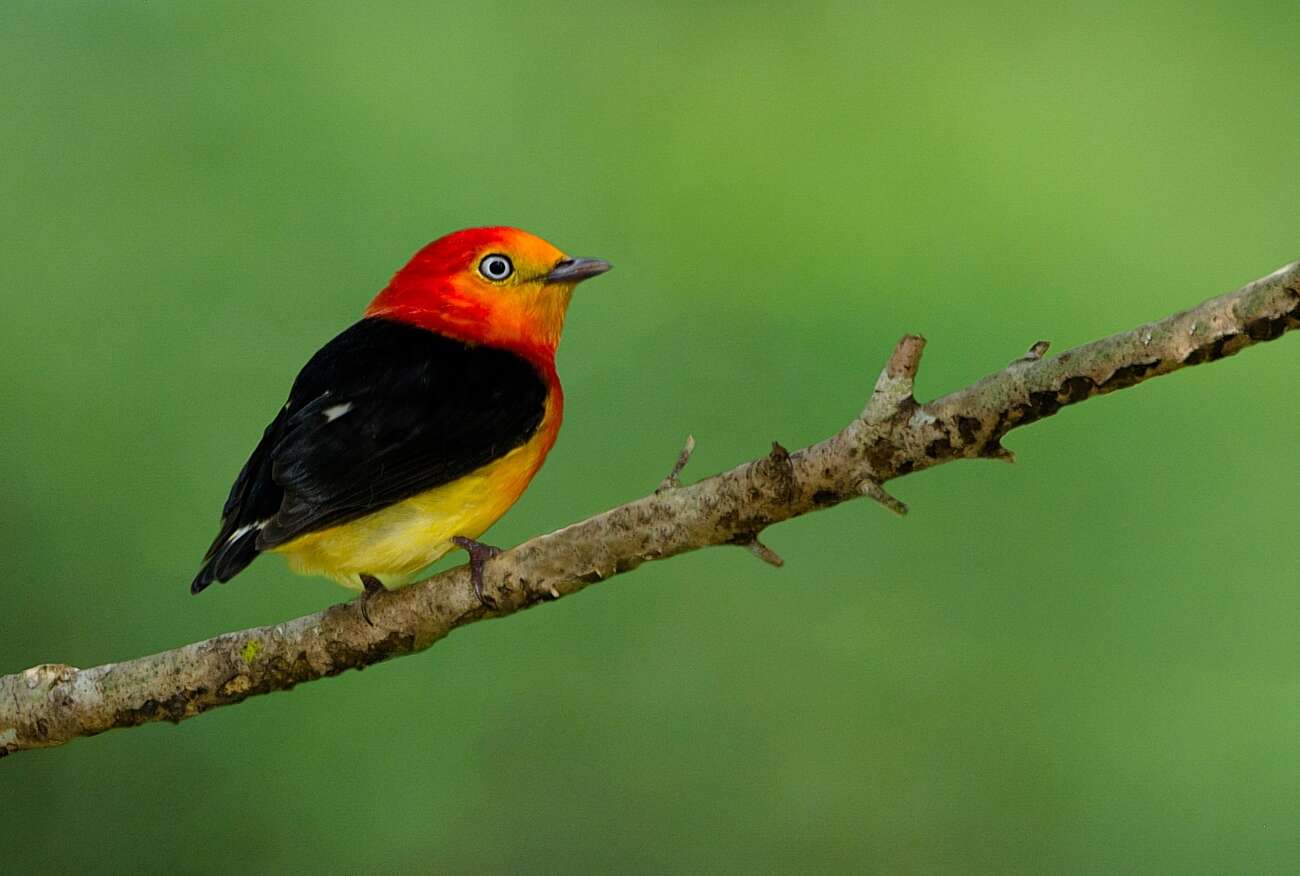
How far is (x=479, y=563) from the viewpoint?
3.18m

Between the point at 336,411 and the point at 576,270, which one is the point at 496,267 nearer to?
the point at 576,270

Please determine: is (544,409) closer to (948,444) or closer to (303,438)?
(303,438)

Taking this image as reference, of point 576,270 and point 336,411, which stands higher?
point 576,270

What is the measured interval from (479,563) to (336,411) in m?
0.54

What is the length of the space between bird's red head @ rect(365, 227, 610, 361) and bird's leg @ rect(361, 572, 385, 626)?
0.71 m

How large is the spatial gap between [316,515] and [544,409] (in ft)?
2.14

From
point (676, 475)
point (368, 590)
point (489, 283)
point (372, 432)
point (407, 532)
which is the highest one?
point (489, 283)

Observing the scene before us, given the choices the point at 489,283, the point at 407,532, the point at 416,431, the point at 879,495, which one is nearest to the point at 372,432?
the point at 416,431

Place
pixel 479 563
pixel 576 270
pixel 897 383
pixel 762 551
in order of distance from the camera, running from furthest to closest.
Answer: pixel 576 270 → pixel 479 563 → pixel 762 551 → pixel 897 383

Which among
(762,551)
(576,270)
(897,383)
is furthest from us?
(576,270)

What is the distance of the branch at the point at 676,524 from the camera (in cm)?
237

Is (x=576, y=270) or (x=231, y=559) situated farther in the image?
(x=576, y=270)

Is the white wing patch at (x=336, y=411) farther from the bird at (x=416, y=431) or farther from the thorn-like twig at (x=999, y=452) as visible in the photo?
the thorn-like twig at (x=999, y=452)

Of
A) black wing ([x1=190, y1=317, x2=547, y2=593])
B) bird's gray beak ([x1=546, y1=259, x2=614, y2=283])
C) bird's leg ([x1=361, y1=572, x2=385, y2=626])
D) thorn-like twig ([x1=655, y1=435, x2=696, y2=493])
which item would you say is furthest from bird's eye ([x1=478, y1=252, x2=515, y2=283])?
thorn-like twig ([x1=655, y1=435, x2=696, y2=493])
